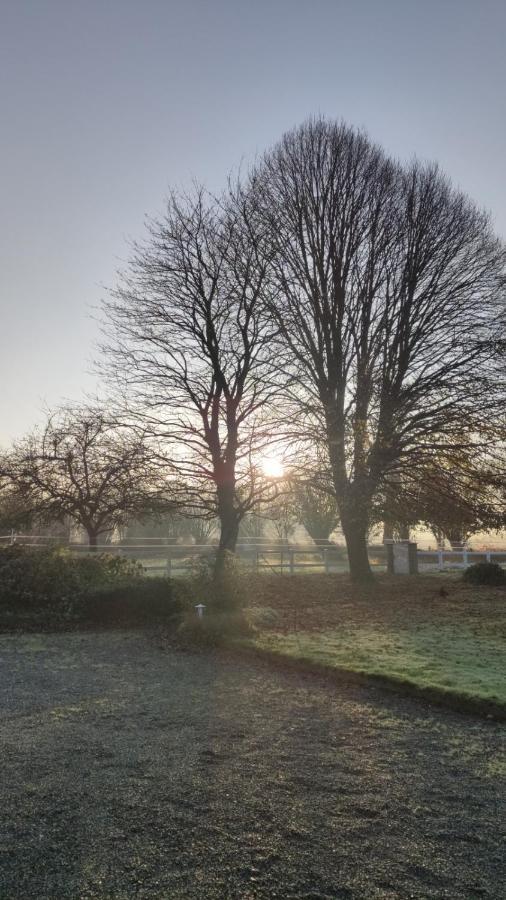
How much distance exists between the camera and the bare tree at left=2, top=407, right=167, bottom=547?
14.9 metres

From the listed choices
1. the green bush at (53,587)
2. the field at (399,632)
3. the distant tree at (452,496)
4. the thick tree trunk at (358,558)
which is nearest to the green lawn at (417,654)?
the field at (399,632)

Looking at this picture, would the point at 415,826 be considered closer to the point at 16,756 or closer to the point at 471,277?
the point at 16,756

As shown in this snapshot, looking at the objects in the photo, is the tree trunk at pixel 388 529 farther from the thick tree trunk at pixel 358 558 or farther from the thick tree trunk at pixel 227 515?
the thick tree trunk at pixel 227 515

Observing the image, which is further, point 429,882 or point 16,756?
point 16,756

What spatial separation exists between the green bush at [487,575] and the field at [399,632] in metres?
0.92

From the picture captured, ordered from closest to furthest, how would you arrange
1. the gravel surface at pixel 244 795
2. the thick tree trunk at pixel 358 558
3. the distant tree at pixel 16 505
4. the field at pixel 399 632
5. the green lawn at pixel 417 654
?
the gravel surface at pixel 244 795 → the green lawn at pixel 417 654 → the field at pixel 399 632 → the distant tree at pixel 16 505 → the thick tree trunk at pixel 358 558

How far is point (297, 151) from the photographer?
17.3 metres

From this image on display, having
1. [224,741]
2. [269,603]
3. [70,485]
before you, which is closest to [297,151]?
[70,485]

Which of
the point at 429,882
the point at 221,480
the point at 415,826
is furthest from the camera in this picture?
the point at 221,480

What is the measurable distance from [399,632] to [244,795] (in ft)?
22.2

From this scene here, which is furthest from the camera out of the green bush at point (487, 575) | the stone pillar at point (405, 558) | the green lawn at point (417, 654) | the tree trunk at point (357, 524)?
the stone pillar at point (405, 558)

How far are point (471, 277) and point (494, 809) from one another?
50.5ft

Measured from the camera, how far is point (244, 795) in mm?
4082

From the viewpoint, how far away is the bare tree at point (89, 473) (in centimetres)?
1485
